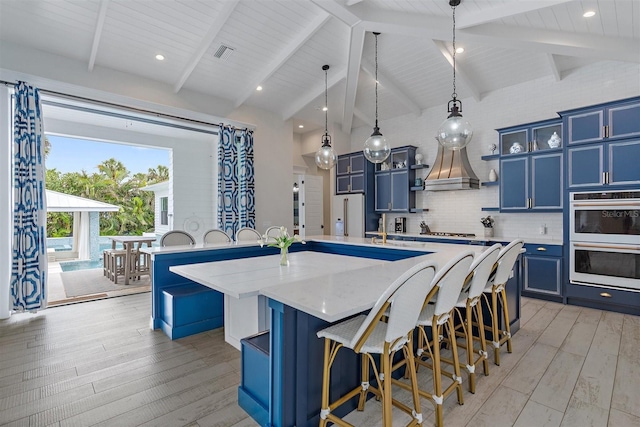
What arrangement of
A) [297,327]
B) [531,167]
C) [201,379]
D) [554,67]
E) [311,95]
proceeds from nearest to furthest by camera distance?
[297,327]
[201,379]
[554,67]
[531,167]
[311,95]

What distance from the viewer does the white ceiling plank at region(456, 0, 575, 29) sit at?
10.4 ft

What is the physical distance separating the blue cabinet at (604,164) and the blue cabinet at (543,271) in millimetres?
967

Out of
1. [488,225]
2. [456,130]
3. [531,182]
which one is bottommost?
[488,225]

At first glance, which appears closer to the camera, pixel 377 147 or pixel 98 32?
pixel 98 32

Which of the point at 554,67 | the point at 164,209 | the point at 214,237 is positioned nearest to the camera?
the point at 214,237

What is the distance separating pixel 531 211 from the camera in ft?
15.8

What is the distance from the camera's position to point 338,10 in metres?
3.51

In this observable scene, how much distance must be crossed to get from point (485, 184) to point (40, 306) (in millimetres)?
6917

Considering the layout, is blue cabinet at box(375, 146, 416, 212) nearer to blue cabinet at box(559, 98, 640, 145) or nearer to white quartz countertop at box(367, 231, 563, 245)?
white quartz countertop at box(367, 231, 563, 245)

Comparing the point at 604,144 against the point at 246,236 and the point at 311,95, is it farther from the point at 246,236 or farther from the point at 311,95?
the point at 246,236

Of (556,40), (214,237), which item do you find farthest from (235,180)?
(556,40)

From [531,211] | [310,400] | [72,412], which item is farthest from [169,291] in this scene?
[531,211]

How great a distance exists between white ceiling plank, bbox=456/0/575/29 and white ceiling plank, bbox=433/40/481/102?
0.79 meters

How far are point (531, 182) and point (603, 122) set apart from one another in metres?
1.15
